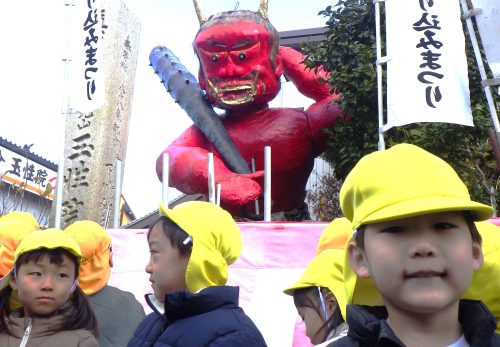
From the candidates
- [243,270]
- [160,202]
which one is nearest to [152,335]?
[160,202]

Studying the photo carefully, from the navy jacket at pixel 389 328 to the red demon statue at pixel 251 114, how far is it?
545cm

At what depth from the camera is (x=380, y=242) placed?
119 cm

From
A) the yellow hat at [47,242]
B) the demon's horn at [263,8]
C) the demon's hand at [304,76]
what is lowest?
the yellow hat at [47,242]

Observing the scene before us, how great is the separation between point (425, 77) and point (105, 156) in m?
3.48

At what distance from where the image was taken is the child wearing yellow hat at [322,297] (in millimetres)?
2025

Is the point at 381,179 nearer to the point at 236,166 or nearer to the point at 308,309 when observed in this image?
the point at 308,309

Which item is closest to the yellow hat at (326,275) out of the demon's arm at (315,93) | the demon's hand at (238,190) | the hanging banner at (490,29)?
the hanging banner at (490,29)

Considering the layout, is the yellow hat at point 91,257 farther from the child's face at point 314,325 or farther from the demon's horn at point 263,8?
the demon's horn at point 263,8

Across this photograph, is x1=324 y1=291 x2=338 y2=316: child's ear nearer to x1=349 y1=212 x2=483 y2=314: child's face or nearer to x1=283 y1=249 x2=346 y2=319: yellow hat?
x1=283 y1=249 x2=346 y2=319: yellow hat

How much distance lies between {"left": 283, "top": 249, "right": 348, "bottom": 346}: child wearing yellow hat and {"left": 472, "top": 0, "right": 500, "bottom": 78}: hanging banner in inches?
108

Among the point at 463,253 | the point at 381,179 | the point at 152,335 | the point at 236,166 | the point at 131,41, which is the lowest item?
the point at 152,335

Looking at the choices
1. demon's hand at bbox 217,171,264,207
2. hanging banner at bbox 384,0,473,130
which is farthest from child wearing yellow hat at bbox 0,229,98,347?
demon's hand at bbox 217,171,264,207

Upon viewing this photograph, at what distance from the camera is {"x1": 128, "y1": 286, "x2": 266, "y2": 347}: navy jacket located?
187 cm

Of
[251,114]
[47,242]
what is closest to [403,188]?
[47,242]
